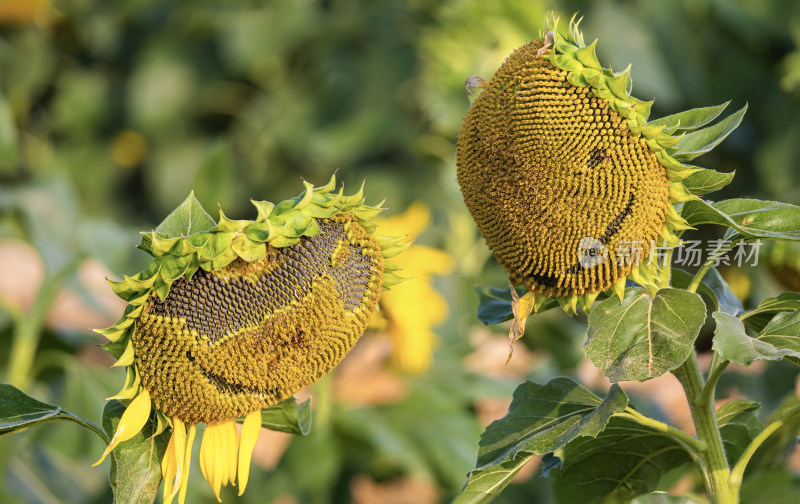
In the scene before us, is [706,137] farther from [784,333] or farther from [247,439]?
[247,439]

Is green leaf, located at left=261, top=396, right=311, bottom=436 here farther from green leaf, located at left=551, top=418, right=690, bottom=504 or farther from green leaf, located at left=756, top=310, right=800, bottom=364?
green leaf, located at left=756, top=310, right=800, bottom=364

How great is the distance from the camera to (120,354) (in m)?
0.57

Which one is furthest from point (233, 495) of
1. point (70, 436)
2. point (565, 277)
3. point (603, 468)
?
point (565, 277)

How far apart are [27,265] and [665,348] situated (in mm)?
1893

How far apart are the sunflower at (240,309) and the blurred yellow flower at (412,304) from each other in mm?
696

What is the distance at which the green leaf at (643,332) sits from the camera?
544 millimetres

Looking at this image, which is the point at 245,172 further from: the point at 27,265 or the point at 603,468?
the point at 603,468

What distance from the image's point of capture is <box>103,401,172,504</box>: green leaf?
0.57m

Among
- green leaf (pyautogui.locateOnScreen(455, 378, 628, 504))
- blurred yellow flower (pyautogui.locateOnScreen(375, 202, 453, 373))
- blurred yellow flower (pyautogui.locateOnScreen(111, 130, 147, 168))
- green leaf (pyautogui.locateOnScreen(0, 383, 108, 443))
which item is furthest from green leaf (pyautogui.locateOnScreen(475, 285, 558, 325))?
blurred yellow flower (pyautogui.locateOnScreen(111, 130, 147, 168))

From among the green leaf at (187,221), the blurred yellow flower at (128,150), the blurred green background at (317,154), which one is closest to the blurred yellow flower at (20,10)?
the blurred green background at (317,154)

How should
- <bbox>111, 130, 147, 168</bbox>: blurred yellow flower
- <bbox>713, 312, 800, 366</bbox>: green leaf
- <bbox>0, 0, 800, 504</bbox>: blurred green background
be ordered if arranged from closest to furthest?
1. <bbox>713, 312, 800, 366</bbox>: green leaf
2. <bbox>0, 0, 800, 504</bbox>: blurred green background
3. <bbox>111, 130, 147, 168</bbox>: blurred yellow flower

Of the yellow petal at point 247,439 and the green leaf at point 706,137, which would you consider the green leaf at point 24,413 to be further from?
the green leaf at point 706,137

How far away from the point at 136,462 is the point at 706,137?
1.32 feet

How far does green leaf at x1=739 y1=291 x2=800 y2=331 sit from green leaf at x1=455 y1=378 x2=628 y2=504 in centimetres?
12
